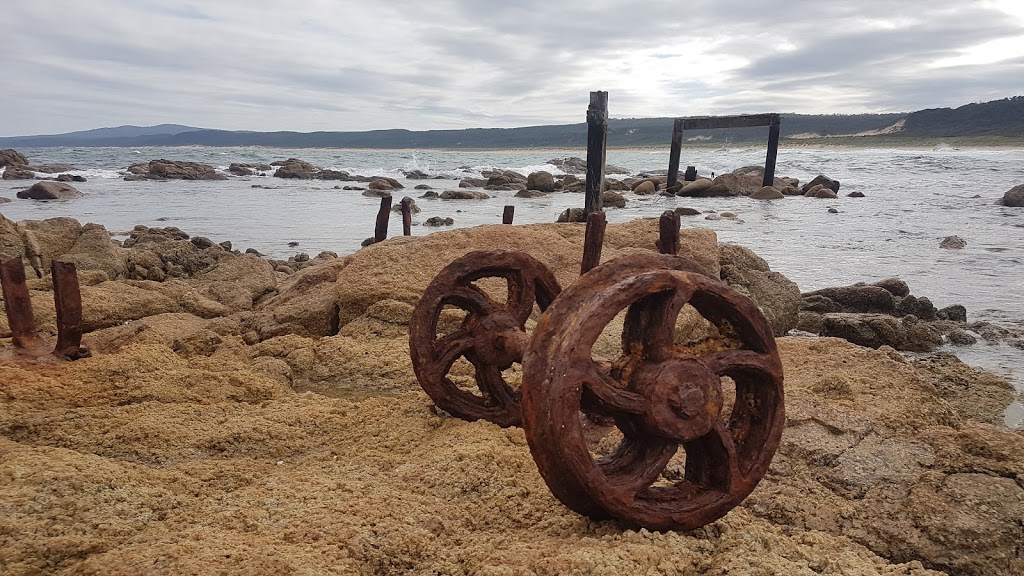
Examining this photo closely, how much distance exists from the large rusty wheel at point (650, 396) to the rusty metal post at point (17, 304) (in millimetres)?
3427

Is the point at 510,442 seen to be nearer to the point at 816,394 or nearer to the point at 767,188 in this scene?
the point at 816,394

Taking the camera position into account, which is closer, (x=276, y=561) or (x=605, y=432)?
(x=276, y=561)

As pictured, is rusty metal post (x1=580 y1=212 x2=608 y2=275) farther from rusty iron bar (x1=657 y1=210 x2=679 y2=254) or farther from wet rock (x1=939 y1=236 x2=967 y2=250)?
wet rock (x1=939 y1=236 x2=967 y2=250)

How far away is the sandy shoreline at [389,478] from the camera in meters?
2.01

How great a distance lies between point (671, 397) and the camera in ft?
6.84

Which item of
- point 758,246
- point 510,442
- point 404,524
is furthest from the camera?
point 758,246

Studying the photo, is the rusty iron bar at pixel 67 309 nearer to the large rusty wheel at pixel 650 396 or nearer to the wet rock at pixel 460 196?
the large rusty wheel at pixel 650 396

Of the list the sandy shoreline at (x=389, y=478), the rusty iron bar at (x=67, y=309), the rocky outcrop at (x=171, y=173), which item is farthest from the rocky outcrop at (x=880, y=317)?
the rocky outcrop at (x=171, y=173)

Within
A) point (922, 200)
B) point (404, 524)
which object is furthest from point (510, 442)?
point (922, 200)

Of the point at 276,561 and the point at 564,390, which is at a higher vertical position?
the point at 564,390

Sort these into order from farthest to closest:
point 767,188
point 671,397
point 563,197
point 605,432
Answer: point 563,197
point 767,188
point 605,432
point 671,397

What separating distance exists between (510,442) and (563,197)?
74.0ft

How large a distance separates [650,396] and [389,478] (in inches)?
46.7

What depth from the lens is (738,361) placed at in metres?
2.22
